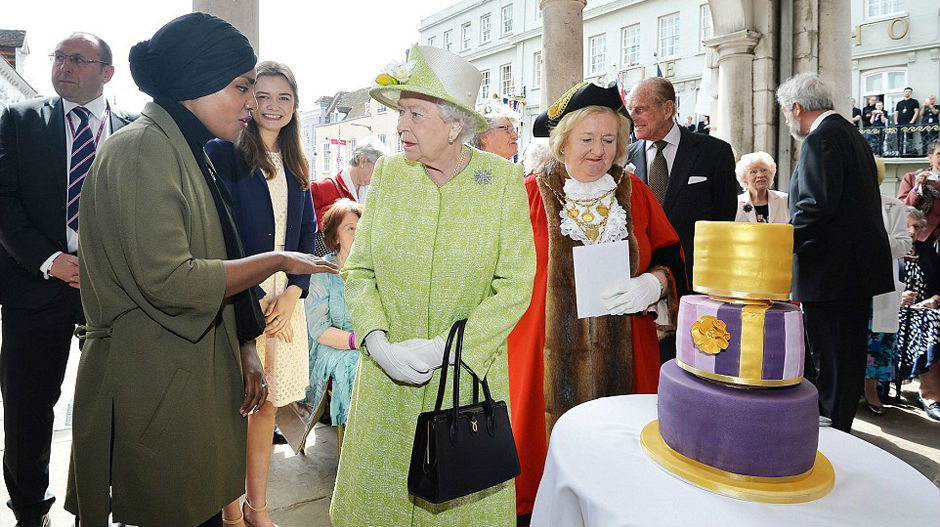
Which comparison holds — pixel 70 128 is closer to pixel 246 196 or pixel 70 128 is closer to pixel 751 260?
pixel 246 196

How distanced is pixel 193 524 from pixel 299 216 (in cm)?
155

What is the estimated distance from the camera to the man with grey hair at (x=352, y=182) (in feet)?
14.8

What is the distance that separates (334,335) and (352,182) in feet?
6.60

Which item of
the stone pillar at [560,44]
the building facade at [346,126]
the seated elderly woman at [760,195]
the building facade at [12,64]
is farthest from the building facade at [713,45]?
the building facade at [12,64]

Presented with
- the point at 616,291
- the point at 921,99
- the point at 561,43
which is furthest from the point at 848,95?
the point at 921,99

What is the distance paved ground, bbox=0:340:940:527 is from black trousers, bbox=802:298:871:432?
58 cm

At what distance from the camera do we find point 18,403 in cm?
239

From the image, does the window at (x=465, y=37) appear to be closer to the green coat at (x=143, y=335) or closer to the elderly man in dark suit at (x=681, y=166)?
the elderly man in dark suit at (x=681, y=166)

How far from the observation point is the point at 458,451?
57.9 inches

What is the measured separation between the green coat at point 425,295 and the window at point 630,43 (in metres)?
25.6

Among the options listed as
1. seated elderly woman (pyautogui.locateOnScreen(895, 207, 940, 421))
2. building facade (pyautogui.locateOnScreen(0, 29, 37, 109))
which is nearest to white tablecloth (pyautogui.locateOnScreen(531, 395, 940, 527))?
seated elderly woman (pyautogui.locateOnScreen(895, 207, 940, 421))

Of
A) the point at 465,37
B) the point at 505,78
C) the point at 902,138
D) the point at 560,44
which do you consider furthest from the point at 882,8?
the point at 560,44

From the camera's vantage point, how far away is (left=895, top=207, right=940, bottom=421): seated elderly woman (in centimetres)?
456

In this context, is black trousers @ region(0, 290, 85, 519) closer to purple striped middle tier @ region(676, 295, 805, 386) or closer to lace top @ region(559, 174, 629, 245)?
lace top @ region(559, 174, 629, 245)
